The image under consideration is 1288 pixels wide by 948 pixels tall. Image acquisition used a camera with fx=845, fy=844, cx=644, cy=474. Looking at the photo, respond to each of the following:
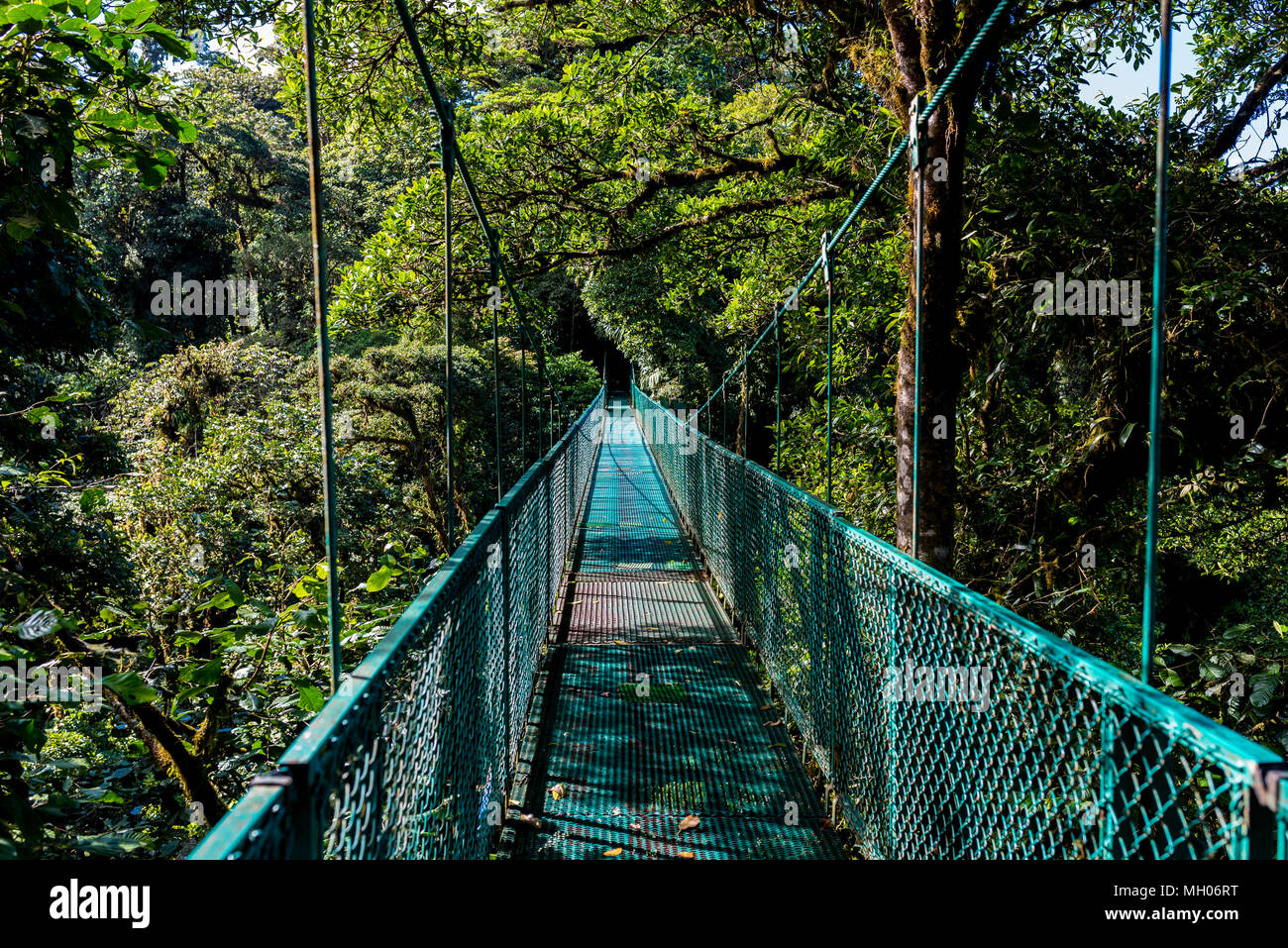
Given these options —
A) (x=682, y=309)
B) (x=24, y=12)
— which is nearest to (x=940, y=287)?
(x=24, y=12)

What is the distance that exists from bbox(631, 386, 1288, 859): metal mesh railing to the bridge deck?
0.18 m

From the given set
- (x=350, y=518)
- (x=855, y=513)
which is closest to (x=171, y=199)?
(x=350, y=518)

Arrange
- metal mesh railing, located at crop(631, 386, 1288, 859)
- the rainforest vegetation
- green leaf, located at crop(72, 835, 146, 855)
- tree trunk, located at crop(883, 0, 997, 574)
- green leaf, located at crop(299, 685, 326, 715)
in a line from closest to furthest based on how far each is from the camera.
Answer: metal mesh railing, located at crop(631, 386, 1288, 859) → green leaf, located at crop(72, 835, 146, 855) → green leaf, located at crop(299, 685, 326, 715) → the rainforest vegetation → tree trunk, located at crop(883, 0, 997, 574)

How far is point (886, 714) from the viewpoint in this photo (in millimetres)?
2008

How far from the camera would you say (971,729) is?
5.36 feet

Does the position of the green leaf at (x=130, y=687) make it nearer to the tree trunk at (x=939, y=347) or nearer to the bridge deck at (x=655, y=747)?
the bridge deck at (x=655, y=747)

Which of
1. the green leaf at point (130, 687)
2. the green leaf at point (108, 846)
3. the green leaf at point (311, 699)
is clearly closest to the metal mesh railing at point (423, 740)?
the green leaf at point (311, 699)

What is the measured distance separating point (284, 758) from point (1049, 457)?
3646 millimetres

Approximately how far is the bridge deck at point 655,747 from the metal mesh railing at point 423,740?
0.18 metres

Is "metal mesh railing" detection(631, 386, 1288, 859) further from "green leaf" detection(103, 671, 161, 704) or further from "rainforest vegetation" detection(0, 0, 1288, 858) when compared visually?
"green leaf" detection(103, 671, 161, 704)

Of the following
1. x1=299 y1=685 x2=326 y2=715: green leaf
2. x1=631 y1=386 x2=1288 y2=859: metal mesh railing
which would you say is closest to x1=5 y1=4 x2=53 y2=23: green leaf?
x1=299 y1=685 x2=326 y2=715: green leaf

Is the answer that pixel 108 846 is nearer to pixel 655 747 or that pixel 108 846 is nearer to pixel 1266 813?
pixel 1266 813

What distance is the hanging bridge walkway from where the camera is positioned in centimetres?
100

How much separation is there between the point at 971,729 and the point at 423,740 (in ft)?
3.38
